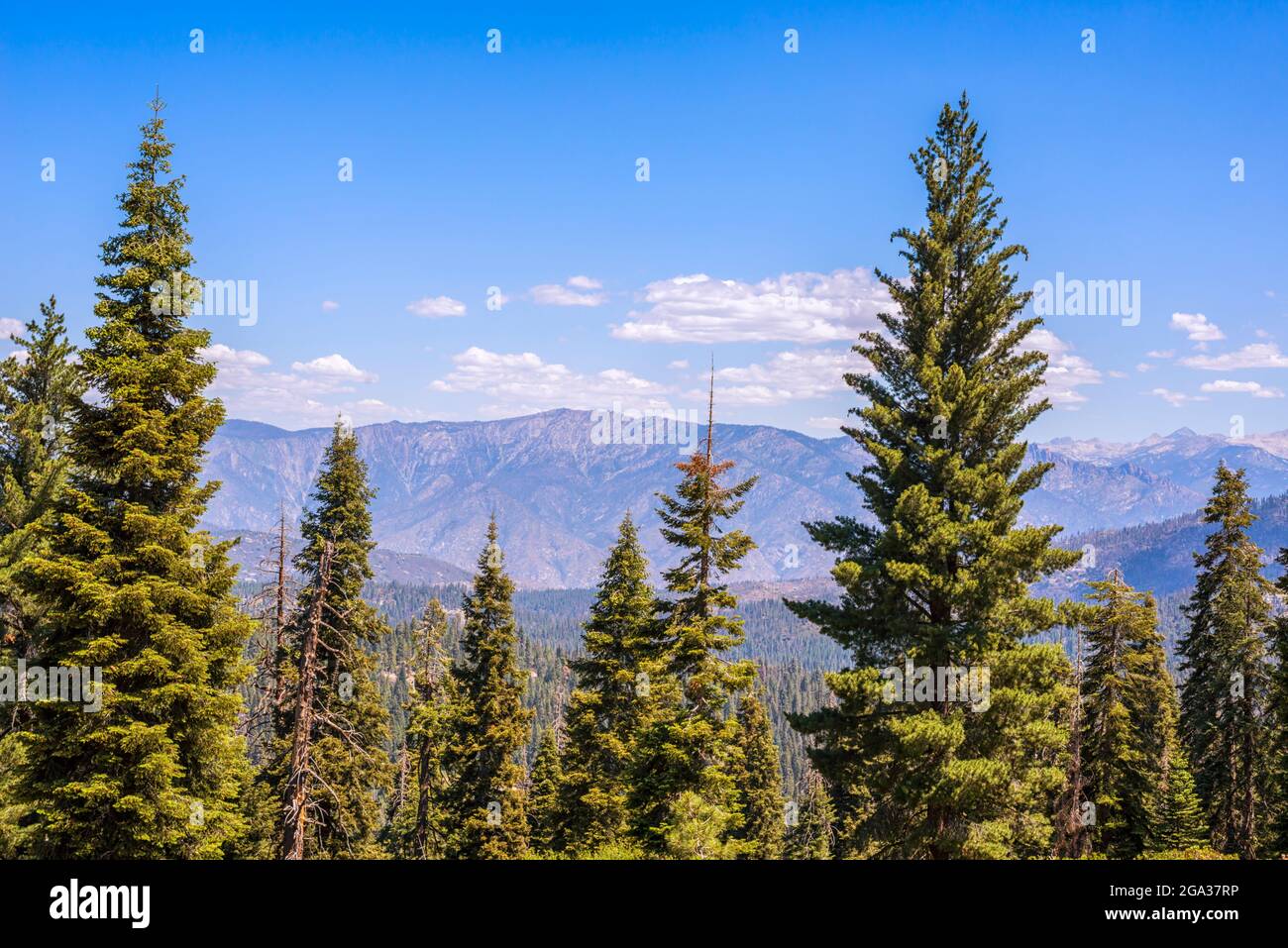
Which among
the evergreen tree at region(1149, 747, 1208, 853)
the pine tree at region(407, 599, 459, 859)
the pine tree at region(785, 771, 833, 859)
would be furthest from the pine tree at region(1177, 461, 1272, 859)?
the pine tree at region(407, 599, 459, 859)

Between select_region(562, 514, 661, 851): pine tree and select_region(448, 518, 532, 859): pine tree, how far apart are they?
2.41m

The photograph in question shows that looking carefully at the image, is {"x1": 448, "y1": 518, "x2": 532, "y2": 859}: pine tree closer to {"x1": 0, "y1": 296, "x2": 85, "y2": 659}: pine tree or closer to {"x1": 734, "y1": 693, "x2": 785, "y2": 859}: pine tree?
{"x1": 0, "y1": 296, "x2": 85, "y2": 659}: pine tree

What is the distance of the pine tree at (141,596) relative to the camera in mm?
18766

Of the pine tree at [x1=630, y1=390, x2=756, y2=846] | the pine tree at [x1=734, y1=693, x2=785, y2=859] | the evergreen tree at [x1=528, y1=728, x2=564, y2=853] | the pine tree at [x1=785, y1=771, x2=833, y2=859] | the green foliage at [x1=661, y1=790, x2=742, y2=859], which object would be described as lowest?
the pine tree at [x1=785, y1=771, x2=833, y2=859]

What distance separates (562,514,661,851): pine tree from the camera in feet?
103

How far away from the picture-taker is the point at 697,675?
25.2 metres

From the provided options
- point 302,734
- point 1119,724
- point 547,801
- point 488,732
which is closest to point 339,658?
point 302,734

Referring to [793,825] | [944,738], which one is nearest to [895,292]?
[944,738]

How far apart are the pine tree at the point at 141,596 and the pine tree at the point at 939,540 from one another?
1452cm

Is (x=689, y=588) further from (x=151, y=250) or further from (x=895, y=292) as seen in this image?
(x=151, y=250)

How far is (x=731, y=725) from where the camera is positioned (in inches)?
1003

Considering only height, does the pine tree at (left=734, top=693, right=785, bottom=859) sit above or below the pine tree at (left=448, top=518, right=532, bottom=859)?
below

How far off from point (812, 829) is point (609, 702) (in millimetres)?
39458
